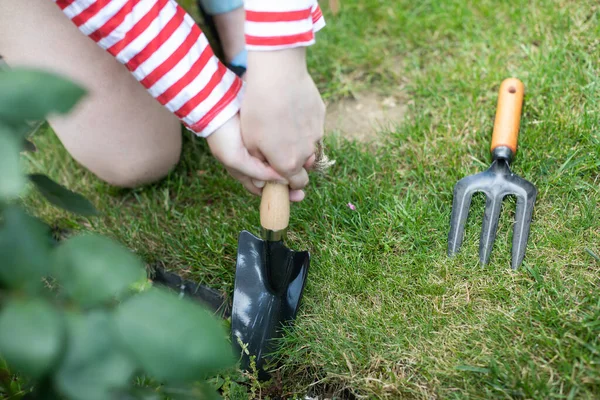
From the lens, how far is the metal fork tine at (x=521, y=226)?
123cm

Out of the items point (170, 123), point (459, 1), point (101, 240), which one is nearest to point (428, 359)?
point (101, 240)

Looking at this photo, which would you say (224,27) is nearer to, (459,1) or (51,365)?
(459,1)

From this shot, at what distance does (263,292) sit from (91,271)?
790 mm

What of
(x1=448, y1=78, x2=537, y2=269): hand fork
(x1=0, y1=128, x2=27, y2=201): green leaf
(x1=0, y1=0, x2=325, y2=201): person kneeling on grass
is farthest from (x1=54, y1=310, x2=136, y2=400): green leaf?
(x1=448, y1=78, x2=537, y2=269): hand fork

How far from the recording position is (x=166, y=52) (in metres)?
1.16

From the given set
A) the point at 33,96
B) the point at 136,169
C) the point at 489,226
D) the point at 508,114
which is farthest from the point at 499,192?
the point at 33,96

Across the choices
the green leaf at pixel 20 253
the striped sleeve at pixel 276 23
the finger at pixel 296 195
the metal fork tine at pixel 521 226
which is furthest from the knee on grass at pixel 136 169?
the green leaf at pixel 20 253

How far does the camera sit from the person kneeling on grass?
105 centimetres

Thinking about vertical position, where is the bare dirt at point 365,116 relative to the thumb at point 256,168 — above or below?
above

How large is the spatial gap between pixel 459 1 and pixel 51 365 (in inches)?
73.3

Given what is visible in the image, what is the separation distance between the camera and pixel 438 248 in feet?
4.30

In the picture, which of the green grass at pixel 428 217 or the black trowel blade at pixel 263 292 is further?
the black trowel blade at pixel 263 292

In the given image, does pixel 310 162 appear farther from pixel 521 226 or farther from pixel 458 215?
pixel 521 226

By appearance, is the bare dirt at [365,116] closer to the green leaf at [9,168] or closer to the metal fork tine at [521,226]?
the metal fork tine at [521,226]
